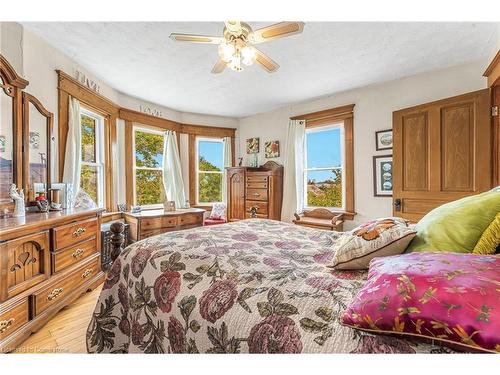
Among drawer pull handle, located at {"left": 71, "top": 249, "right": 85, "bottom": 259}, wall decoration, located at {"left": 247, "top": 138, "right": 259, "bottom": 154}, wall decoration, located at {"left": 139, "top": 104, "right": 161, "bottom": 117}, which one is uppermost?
wall decoration, located at {"left": 139, "top": 104, "right": 161, "bottom": 117}

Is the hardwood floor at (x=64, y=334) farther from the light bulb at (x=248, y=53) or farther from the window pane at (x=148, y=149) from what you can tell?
the window pane at (x=148, y=149)

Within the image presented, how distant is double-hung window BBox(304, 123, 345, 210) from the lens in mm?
3873

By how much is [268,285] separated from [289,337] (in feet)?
0.72

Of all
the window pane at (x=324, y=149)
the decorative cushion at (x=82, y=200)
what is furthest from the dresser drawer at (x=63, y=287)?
the window pane at (x=324, y=149)

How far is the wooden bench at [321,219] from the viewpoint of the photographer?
3.53m

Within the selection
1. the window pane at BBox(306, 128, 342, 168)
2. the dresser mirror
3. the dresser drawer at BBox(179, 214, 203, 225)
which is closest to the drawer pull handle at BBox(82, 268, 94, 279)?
the dresser mirror

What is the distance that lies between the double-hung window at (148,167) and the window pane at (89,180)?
63 cm

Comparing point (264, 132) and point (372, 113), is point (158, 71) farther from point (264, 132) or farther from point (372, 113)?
point (372, 113)

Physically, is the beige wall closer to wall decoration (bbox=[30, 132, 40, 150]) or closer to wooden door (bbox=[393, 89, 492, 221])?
wooden door (bbox=[393, 89, 492, 221])

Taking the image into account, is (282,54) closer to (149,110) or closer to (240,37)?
(240,37)

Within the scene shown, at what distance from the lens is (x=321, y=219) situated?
385cm

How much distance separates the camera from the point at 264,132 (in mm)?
4711

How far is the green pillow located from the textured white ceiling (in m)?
1.72
